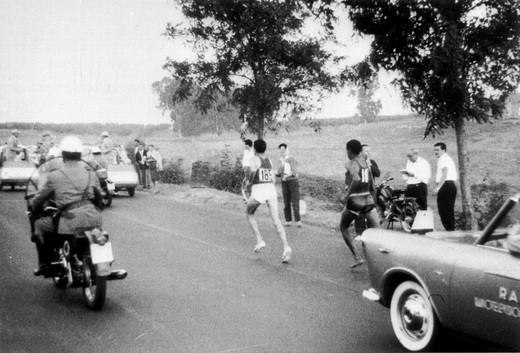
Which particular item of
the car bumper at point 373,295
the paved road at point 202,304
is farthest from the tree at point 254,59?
the car bumper at point 373,295

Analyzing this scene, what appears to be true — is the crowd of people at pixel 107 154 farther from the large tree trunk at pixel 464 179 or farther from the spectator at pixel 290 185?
the large tree trunk at pixel 464 179

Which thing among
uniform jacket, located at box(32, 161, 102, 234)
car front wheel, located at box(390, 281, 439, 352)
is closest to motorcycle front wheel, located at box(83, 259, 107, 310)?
uniform jacket, located at box(32, 161, 102, 234)

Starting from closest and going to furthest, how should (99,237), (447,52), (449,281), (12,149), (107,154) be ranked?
(449,281) → (99,237) → (447,52) → (107,154) → (12,149)

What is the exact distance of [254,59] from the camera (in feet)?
69.1

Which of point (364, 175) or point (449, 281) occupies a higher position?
point (364, 175)

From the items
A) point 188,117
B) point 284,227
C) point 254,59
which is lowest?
point 284,227

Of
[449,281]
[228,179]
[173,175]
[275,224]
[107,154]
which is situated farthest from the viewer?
[173,175]

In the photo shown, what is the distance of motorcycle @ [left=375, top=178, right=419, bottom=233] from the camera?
42.8 ft

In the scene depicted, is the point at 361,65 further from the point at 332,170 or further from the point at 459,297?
the point at 332,170

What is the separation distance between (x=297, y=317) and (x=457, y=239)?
1.94 metres

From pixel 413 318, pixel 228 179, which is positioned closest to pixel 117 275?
pixel 413 318

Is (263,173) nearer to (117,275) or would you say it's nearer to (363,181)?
(363,181)

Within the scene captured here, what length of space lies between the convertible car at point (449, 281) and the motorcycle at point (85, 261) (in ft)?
8.81

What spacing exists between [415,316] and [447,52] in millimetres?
7150
